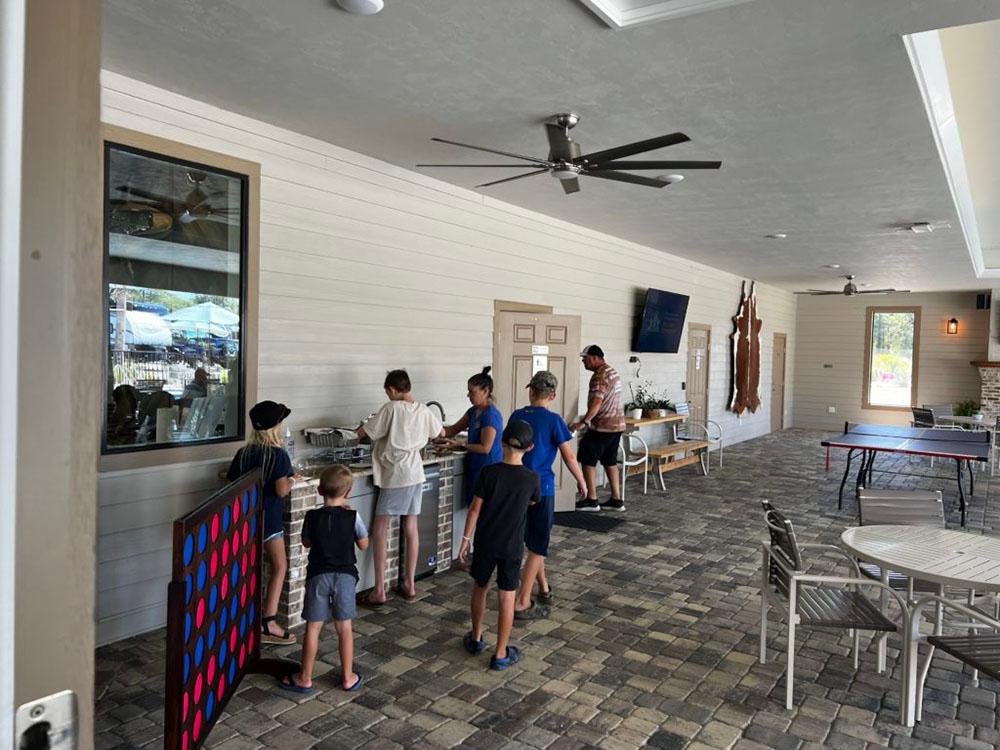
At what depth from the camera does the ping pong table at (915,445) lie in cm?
741

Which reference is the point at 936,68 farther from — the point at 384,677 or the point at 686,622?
the point at 384,677

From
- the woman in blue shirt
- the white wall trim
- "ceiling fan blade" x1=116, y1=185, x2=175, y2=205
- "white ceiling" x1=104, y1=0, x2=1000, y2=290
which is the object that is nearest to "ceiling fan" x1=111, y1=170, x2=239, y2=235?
"ceiling fan blade" x1=116, y1=185, x2=175, y2=205

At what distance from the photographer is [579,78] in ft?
12.2

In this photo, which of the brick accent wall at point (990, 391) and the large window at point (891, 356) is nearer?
the brick accent wall at point (990, 391)

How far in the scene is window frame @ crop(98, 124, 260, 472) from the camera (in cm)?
389

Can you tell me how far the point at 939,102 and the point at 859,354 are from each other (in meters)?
12.8

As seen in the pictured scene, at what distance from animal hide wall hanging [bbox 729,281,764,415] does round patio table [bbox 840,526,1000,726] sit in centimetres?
912

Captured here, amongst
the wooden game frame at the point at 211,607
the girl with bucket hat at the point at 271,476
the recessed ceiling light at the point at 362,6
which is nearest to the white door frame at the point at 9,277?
the wooden game frame at the point at 211,607

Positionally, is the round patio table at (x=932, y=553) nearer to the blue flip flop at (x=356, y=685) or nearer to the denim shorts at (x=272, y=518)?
the blue flip flop at (x=356, y=685)

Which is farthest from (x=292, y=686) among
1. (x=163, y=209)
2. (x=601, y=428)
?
(x=601, y=428)

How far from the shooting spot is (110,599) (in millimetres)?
3912

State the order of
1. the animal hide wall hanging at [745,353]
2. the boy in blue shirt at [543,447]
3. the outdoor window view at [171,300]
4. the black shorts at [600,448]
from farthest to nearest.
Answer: the animal hide wall hanging at [745,353]
the black shorts at [600,448]
the boy in blue shirt at [543,447]
the outdoor window view at [171,300]

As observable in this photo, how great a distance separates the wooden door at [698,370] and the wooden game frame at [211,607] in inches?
347

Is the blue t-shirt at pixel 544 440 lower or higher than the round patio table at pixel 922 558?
higher
